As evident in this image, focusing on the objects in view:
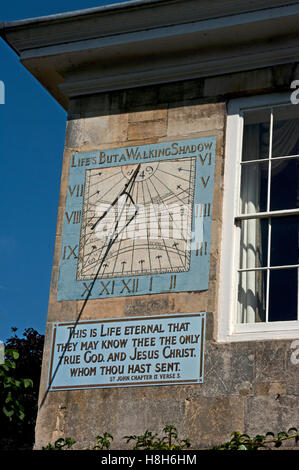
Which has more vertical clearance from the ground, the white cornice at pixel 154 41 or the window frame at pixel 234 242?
the white cornice at pixel 154 41

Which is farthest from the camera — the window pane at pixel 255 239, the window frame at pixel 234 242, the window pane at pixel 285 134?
the window pane at pixel 285 134

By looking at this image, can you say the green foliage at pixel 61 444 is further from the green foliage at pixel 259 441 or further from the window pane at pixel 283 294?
the window pane at pixel 283 294

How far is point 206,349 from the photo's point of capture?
29.3 feet

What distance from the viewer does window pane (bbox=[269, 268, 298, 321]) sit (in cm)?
915

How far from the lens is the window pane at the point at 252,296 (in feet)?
30.3

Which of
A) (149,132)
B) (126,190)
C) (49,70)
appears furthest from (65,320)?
(49,70)

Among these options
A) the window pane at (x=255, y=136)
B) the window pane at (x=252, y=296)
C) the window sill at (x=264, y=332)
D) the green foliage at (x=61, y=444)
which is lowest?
the green foliage at (x=61, y=444)

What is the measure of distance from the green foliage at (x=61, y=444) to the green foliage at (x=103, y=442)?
0.79ft

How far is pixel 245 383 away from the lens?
8.68 m

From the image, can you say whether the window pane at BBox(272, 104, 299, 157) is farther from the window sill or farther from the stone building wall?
the window sill

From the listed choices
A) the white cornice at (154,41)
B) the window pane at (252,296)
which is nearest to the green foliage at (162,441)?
the window pane at (252,296)

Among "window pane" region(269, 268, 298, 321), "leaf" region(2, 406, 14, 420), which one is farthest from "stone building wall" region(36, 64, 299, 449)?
"leaf" region(2, 406, 14, 420)

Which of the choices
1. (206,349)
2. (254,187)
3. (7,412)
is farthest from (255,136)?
(7,412)

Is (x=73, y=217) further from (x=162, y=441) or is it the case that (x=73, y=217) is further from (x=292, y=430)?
(x=292, y=430)
